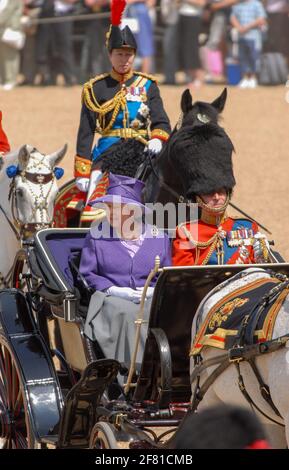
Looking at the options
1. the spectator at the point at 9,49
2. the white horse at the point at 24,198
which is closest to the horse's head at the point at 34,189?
the white horse at the point at 24,198

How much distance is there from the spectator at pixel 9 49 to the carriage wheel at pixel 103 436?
47.1 ft

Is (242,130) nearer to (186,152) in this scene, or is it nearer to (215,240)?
(186,152)

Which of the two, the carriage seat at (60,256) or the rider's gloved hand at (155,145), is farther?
the rider's gloved hand at (155,145)

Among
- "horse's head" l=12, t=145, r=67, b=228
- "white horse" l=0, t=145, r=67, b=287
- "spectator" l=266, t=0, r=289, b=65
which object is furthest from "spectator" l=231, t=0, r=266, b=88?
"horse's head" l=12, t=145, r=67, b=228

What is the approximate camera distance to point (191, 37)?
19.7 m

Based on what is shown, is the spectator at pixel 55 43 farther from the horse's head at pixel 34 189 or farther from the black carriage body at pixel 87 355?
the black carriage body at pixel 87 355

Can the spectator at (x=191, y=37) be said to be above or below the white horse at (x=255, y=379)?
above

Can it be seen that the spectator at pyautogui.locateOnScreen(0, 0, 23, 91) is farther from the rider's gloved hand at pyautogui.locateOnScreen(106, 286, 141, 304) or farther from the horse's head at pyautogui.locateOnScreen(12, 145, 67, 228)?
the rider's gloved hand at pyautogui.locateOnScreen(106, 286, 141, 304)

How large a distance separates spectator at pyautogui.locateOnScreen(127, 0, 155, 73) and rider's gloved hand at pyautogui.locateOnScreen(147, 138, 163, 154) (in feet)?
38.8

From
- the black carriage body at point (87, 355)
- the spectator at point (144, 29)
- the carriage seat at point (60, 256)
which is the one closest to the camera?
the black carriage body at point (87, 355)

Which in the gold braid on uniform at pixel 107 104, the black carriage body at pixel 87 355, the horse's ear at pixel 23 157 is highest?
the gold braid on uniform at pixel 107 104

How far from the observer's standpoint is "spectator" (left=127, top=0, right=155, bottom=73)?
761 inches

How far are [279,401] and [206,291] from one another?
926 mm

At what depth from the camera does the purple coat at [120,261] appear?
5504 millimetres
